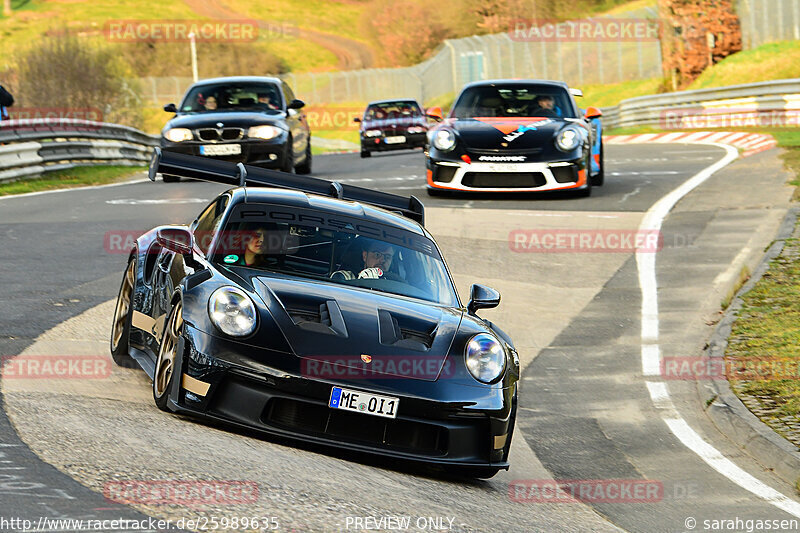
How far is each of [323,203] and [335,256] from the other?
0.58m

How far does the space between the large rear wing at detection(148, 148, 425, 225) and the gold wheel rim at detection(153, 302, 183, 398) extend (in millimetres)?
1262

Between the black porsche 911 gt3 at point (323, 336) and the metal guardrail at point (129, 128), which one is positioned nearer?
the black porsche 911 gt3 at point (323, 336)

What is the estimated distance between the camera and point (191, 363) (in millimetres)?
6160

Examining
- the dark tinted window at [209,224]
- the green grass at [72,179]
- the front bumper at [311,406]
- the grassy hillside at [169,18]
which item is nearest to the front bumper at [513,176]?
the green grass at [72,179]

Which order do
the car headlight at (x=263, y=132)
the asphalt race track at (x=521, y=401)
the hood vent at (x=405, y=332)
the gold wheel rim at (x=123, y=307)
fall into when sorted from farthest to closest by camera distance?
1. the car headlight at (x=263, y=132)
2. the gold wheel rim at (x=123, y=307)
3. the hood vent at (x=405, y=332)
4. the asphalt race track at (x=521, y=401)

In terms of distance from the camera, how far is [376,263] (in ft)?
24.0

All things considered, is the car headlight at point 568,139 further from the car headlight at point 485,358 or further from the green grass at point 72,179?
the car headlight at point 485,358

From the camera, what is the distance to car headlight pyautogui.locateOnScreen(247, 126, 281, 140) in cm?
1942

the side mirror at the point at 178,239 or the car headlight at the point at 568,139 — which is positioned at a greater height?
the side mirror at the point at 178,239

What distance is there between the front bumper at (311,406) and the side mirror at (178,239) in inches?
39.9

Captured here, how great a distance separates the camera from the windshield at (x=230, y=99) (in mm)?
20422

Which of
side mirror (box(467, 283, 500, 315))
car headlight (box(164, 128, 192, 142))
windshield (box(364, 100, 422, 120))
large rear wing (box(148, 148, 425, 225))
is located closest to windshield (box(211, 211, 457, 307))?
side mirror (box(467, 283, 500, 315))

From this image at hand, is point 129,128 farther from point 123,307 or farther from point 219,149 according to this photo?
point 123,307

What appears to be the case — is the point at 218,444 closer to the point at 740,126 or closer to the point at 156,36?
the point at 740,126
